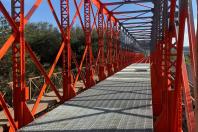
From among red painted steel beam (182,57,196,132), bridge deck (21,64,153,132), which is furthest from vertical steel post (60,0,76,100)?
red painted steel beam (182,57,196,132)

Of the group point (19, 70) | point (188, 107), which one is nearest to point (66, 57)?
point (19, 70)

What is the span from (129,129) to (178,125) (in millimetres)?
1164

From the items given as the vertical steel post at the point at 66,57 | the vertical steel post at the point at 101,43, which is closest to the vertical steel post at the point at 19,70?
the vertical steel post at the point at 66,57

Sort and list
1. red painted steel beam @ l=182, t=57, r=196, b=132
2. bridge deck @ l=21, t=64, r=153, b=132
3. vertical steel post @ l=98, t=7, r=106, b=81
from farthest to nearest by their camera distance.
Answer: vertical steel post @ l=98, t=7, r=106, b=81 < bridge deck @ l=21, t=64, r=153, b=132 < red painted steel beam @ l=182, t=57, r=196, b=132

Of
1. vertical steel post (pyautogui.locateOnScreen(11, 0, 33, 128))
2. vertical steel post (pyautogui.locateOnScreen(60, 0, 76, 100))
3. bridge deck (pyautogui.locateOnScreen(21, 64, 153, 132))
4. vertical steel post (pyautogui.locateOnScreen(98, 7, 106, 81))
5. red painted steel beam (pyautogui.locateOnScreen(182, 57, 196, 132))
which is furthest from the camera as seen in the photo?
vertical steel post (pyautogui.locateOnScreen(98, 7, 106, 81))

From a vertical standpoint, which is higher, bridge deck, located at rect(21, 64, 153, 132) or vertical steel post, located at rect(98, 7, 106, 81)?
vertical steel post, located at rect(98, 7, 106, 81)

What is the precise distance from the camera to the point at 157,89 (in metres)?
11.0

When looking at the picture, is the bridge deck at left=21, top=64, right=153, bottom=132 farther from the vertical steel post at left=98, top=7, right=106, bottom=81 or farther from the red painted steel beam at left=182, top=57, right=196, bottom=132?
the vertical steel post at left=98, top=7, right=106, bottom=81

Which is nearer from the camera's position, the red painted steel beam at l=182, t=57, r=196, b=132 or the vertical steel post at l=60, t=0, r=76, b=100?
the red painted steel beam at l=182, t=57, r=196, b=132

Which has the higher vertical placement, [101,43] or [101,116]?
[101,43]

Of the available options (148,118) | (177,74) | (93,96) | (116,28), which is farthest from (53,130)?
(116,28)

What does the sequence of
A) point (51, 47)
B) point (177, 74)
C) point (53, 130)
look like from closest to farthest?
point (177, 74), point (53, 130), point (51, 47)

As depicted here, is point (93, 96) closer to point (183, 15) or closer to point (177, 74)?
point (177, 74)

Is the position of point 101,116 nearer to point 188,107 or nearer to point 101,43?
point 188,107
